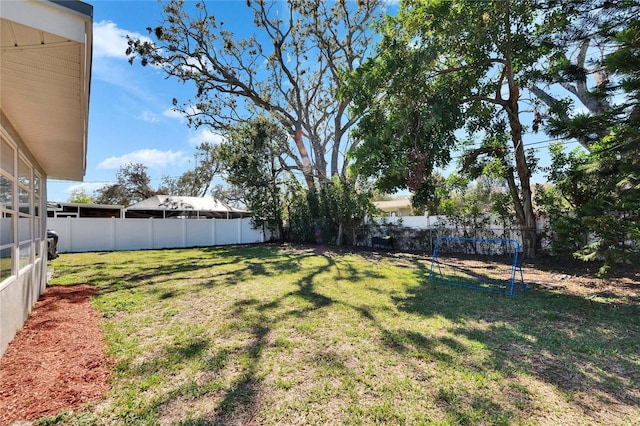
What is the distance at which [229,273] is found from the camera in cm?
785

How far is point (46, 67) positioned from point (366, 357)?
3526mm

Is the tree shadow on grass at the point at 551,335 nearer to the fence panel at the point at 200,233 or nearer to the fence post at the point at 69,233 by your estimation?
the fence panel at the point at 200,233

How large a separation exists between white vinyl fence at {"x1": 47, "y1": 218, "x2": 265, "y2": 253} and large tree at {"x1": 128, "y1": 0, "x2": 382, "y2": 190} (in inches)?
194

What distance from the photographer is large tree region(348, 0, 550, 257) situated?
676 centimetres

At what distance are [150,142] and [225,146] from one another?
12599mm

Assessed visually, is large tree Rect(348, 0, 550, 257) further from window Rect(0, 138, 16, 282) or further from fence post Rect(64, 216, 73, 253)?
fence post Rect(64, 216, 73, 253)

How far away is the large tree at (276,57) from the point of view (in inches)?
532

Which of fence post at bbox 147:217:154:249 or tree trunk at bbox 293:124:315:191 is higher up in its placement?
tree trunk at bbox 293:124:315:191

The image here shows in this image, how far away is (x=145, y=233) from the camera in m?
14.4

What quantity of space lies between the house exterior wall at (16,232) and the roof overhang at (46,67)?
0.90 ft

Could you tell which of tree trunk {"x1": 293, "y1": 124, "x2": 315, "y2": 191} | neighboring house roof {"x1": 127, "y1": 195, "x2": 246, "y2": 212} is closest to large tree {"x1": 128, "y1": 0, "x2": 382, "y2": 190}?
tree trunk {"x1": 293, "y1": 124, "x2": 315, "y2": 191}

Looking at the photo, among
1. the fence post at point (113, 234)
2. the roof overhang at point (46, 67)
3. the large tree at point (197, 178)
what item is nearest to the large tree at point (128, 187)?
the large tree at point (197, 178)

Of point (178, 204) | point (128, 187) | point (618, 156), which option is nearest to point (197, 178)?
point (128, 187)

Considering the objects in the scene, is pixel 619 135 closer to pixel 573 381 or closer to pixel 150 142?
pixel 573 381
